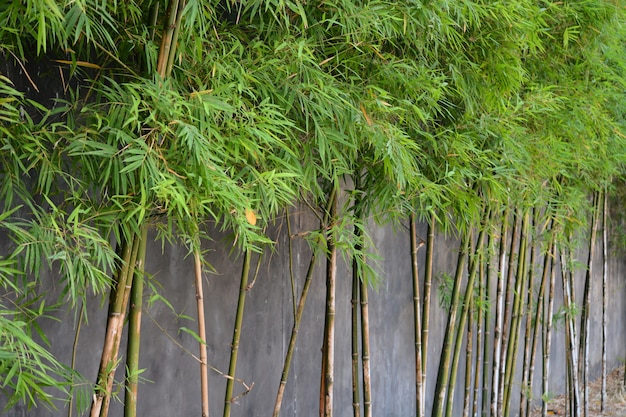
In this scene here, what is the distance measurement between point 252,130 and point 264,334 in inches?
64.4

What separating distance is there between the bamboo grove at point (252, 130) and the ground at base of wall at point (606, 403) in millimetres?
2464

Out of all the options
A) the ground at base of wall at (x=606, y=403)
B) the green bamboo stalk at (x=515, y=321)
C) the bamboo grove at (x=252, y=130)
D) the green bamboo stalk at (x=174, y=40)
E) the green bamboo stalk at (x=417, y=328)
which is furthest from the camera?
the ground at base of wall at (x=606, y=403)

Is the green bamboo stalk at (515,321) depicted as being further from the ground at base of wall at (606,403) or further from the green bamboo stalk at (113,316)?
the green bamboo stalk at (113,316)

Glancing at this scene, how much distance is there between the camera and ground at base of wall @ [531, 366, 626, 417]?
6.34m

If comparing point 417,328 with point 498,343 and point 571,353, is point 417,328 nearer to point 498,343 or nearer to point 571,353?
point 498,343

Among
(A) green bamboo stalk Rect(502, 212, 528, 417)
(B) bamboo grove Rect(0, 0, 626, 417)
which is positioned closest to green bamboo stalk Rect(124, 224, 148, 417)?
(B) bamboo grove Rect(0, 0, 626, 417)

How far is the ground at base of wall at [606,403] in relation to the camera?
634 centimetres

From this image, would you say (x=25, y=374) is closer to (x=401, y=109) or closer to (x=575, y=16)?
(x=401, y=109)

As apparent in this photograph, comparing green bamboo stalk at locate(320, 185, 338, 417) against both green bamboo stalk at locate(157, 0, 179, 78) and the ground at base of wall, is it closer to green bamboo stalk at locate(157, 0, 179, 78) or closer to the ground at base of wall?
green bamboo stalk at locate(157, 0, 179, 78)

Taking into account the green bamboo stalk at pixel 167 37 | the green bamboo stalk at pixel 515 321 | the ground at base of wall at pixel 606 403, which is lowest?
the ground at base of wall at pixel 606 403

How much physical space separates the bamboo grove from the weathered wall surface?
122mm

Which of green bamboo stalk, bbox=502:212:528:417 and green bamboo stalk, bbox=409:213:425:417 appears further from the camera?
green bamboo stalk, bbox=502:212:528:417

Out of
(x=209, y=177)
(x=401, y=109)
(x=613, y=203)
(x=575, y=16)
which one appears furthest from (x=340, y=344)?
(x=613, y=203)

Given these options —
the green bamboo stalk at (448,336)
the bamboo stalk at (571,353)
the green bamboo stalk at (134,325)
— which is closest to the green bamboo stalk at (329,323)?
the green bamboo stalk at (448,336)
